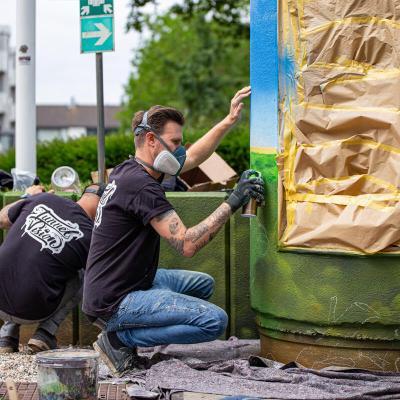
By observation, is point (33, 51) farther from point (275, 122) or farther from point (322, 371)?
point (322, 371)

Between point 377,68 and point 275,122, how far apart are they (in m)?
0.71

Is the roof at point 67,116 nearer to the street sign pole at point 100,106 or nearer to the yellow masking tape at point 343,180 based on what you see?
the street sign pole at point 100,106

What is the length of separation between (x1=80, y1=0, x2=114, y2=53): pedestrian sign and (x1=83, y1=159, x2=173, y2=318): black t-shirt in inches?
58.2

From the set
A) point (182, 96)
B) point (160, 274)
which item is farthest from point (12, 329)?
point (182, 96)

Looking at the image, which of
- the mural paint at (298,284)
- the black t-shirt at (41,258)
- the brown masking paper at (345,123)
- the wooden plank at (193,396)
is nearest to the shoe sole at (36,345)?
the black t-shirt at (41,258)

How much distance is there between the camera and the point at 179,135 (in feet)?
19.4

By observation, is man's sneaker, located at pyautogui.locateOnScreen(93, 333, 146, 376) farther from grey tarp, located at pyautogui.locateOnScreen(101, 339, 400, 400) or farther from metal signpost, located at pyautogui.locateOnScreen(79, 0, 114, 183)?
metal signpost, located at pyautogui.locateOnScreen(79, 0, 114, 183)

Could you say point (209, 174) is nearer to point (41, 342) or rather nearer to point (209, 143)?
point (209, 143)

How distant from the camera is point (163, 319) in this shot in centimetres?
573

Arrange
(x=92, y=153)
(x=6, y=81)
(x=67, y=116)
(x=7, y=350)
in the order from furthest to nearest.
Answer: (x=67, y=116) → (x=6, y=81) → (x=92, y=153) → (x=7, y=350)

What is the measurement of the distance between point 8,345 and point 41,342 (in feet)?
0.91

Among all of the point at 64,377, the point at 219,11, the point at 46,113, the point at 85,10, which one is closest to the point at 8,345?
the point at 64,377

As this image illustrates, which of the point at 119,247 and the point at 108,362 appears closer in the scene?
the point at 119,247

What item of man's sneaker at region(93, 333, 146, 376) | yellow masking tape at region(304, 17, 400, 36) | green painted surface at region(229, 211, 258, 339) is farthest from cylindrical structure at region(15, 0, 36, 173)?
yellow masking tape at region(304, 17, 400, 36)
